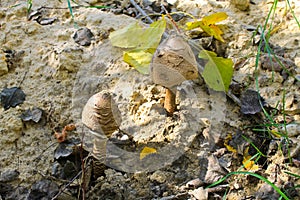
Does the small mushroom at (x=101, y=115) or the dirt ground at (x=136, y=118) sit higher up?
the small mushroom at (x=101, y=115)

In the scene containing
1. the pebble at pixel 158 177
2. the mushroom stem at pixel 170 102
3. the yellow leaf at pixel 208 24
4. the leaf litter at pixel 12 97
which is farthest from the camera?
Result: the yellow leaf at pixel 208 24

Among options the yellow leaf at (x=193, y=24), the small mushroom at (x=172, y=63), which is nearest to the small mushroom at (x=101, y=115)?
the small mushroom at (x=172, y=63)

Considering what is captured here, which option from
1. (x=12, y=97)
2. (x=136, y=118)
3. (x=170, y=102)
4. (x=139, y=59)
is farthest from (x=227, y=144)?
(x=12, y=97)

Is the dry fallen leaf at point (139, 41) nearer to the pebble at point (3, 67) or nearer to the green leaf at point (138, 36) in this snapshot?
the green leaf at point (138, 36)

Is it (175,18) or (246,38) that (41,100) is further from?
(246,38)

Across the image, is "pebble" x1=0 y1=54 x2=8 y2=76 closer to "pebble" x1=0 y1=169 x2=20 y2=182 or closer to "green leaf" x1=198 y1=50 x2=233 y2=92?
"pebble" x1=0 y1=169 x2=20 y2=182

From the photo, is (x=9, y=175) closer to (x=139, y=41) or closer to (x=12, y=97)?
(x=12, y=97)
